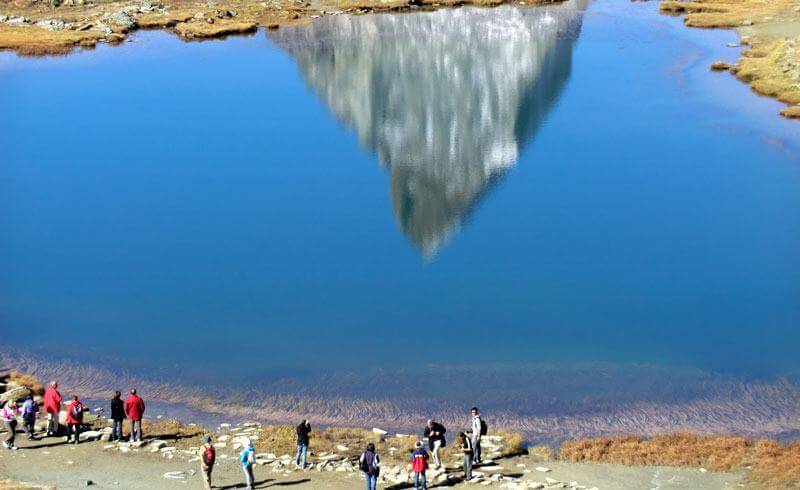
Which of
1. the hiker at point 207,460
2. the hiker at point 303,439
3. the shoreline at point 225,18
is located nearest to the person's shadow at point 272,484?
the hiker at point 207,460

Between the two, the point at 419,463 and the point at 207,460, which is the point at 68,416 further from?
the point at 419,463

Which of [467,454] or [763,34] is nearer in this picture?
[467,454]

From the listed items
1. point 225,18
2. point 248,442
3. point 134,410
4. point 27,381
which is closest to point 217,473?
point 248,442

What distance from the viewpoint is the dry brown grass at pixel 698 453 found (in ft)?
108

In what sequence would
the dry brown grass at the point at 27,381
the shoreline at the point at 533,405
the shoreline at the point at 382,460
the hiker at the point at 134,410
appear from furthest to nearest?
the dry brown grass at the point at 27,381
the shoreline at the point at 533,405
the hiker at the point at 134,410
the shoreline at the point at 382,460

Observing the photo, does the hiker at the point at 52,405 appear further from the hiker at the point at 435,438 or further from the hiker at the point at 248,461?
the hiker at the point at 435,438

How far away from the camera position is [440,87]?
289 feet

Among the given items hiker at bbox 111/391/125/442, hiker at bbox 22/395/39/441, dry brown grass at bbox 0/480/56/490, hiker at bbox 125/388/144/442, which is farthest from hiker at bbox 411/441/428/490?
hiker at bbox 22/395/39/441

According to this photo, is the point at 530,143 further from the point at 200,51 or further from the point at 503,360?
the point at 200,51

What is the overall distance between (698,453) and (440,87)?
2237 inches

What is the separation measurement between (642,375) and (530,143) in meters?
32.6

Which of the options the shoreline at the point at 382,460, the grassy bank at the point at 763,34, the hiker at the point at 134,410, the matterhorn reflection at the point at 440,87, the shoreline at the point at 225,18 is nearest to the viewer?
the shoreline at the point at 382,460

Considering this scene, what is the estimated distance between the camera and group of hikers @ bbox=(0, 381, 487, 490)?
30219 millimetres

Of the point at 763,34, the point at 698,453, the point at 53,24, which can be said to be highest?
the point at 53,24
